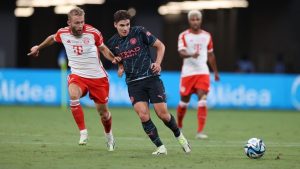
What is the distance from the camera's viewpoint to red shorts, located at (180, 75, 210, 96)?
16.2 metres

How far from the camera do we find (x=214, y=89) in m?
25.1

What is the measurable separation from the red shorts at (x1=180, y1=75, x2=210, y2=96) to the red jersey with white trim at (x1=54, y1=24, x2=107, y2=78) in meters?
3.44

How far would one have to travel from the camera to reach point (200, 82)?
16.2 metres

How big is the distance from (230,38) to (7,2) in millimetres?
9655

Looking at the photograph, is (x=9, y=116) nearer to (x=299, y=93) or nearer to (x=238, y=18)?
(x=299, y=93)

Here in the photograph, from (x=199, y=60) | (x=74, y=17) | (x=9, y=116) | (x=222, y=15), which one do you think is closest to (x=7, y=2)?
(x=222, y=15)

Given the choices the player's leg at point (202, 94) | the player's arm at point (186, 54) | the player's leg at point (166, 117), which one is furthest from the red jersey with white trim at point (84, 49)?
the player's leg at point (202, 94)

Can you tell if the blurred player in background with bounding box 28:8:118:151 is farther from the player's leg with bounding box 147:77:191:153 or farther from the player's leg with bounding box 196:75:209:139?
the player's leg with bounding box 196:75:209:139

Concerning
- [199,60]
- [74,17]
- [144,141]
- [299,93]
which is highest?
[74,17]

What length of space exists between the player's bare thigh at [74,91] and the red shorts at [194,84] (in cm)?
383

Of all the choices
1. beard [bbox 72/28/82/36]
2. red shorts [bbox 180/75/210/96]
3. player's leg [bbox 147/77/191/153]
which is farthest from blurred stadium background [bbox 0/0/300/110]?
player's leg [bbox 147/77/191/153]

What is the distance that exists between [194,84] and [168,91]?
9461mm

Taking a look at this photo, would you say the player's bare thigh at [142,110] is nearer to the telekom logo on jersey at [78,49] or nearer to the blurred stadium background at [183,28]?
the telekom logo on jersey at [78,49]

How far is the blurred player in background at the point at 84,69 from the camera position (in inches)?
506
